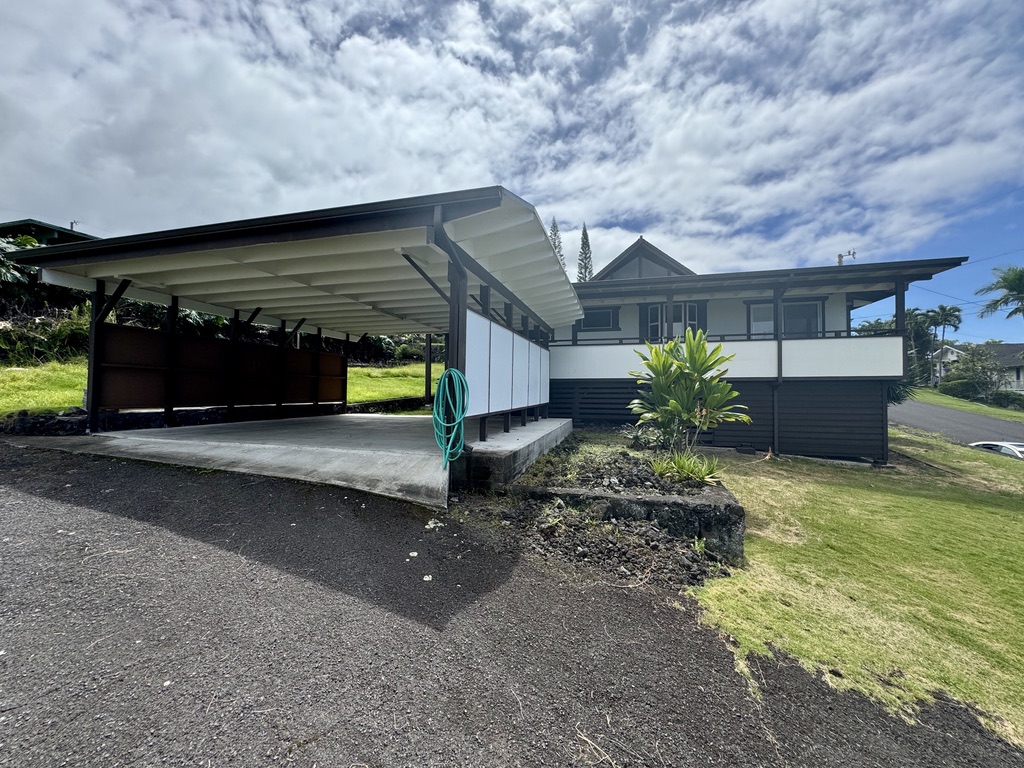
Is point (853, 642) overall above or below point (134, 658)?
below

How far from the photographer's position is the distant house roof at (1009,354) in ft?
117

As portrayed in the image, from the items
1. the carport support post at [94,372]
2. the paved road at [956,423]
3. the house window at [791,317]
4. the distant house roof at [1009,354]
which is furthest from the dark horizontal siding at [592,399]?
the distant house roof at [1009,354]

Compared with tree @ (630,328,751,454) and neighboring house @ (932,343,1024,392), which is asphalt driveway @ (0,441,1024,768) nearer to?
tree @ (630,328,751,454)

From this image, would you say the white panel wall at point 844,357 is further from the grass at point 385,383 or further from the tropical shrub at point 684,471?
the grass at point 385,383

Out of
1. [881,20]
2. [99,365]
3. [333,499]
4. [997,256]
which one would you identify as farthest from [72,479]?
[997,256]

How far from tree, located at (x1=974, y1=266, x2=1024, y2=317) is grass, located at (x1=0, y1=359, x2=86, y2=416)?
32.0 metres

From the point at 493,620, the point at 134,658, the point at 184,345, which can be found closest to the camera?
the point at 134,658

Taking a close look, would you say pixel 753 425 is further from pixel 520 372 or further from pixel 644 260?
pixel 644 260

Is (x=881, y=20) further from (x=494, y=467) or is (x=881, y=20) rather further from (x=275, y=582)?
(x=275, y=582)

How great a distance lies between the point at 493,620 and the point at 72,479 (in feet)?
15.2

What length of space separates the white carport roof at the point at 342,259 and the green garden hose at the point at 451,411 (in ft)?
4.31

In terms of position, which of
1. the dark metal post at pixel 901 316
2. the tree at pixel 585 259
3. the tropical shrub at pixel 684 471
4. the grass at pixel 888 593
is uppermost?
the tree at pixel 585 259

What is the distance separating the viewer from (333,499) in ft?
12.6

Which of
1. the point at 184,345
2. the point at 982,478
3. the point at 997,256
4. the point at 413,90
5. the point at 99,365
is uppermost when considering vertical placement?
the point at 997,256
